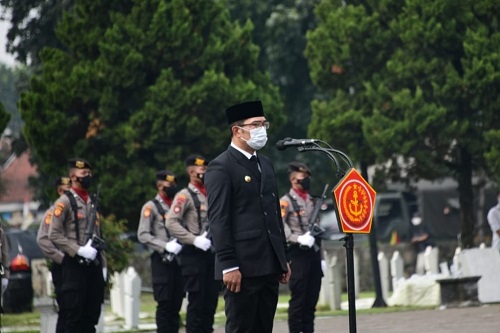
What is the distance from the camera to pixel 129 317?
68.8ft

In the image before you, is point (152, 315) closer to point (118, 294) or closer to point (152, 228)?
point (118, 294)

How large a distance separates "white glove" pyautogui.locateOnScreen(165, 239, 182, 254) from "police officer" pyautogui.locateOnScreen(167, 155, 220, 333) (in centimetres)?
8

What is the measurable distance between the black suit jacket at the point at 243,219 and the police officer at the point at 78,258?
13.7 feet

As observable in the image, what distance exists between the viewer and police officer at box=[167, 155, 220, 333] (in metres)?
15.8

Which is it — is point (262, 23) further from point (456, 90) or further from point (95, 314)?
point (95, 314)

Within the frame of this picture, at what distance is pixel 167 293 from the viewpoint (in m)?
16.5

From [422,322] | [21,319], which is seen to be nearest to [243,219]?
[422,322]

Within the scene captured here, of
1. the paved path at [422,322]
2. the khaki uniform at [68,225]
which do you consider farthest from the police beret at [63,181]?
the paved path at [422,322]

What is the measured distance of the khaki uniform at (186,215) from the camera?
16219 mm

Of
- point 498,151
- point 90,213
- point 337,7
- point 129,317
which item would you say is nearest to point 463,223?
point 498,151

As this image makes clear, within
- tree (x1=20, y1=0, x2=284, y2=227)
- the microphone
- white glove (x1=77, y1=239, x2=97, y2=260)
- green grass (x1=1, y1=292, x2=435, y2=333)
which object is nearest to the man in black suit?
the microphone

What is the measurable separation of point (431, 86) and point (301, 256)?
1155 cm

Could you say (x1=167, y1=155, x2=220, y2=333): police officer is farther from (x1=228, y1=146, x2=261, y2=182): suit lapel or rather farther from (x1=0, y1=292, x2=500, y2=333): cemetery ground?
(x1=228, y1=146, x2=261, y2=182): suit lapel

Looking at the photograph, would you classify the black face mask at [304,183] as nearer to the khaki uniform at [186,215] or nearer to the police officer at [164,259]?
the khaki uniform at [186,215]
